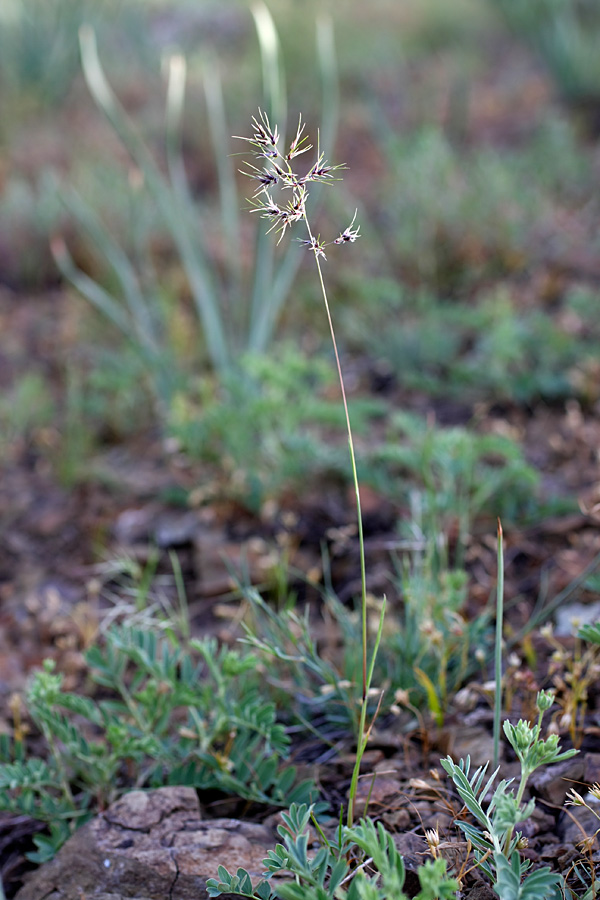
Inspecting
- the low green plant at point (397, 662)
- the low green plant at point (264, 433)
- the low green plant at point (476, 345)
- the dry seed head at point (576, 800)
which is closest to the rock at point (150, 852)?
the low green plant at point (397, 662)

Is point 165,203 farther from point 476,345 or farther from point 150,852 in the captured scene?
point 150,852

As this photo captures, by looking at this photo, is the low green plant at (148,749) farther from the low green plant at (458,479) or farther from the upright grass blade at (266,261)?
the upright grass blade at (266,261)

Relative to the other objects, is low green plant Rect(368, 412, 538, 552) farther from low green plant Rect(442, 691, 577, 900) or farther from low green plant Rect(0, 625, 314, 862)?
low green plant Rect(442, 691, 577, 900)

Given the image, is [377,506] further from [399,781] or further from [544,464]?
[399,781]

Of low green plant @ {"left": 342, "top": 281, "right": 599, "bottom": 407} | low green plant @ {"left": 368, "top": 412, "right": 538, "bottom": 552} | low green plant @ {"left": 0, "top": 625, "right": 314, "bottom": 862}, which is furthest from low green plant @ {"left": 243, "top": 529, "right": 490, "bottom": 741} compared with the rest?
low green plant @ {"left": 342, "top": 281, "right": 599, "bottom": 407}

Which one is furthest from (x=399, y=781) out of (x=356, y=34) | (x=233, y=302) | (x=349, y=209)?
(x=356, y=34)

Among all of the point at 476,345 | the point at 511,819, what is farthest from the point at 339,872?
the point at 476,345
